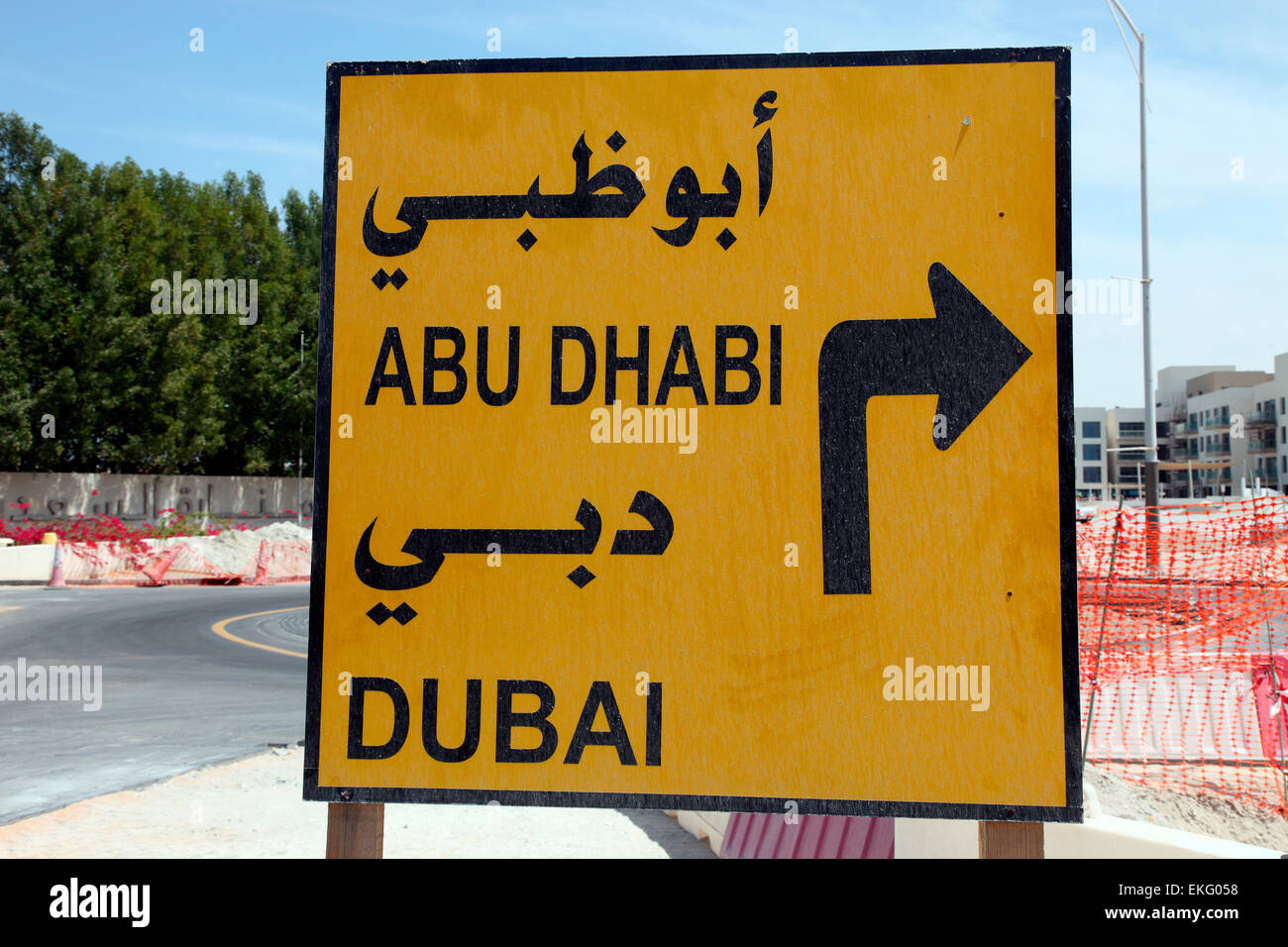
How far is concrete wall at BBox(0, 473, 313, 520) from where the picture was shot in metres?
39.1

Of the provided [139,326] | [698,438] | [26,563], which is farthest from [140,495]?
[698,438]

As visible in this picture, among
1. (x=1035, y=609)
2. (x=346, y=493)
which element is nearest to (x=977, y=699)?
(x=1035, y=609)

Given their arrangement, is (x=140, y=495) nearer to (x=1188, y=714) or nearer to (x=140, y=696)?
(x=140, y=696)

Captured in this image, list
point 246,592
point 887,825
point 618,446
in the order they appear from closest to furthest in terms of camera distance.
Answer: point 618,446 < point 887,825 < point 246,592

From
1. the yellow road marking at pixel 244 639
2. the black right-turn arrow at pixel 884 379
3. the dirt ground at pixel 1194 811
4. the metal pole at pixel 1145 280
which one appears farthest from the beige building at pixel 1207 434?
the black right-turn arrow at pixel 884 379

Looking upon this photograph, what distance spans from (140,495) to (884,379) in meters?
46.3

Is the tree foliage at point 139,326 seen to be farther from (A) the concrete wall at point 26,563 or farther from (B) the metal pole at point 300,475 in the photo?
(A) the concrete wall at point 26,563

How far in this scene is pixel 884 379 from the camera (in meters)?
2.68

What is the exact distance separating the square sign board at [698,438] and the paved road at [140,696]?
20.3 ft

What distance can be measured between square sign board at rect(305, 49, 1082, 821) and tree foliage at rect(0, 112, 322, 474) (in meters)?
36.8

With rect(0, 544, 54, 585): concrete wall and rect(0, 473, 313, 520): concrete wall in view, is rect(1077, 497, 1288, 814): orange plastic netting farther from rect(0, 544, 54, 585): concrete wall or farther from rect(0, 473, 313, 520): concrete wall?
rect(0, 473, 313, 520): concrete wall

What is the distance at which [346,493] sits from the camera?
280 centimetres

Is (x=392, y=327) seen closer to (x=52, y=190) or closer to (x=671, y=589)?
(x=671, y=589)
